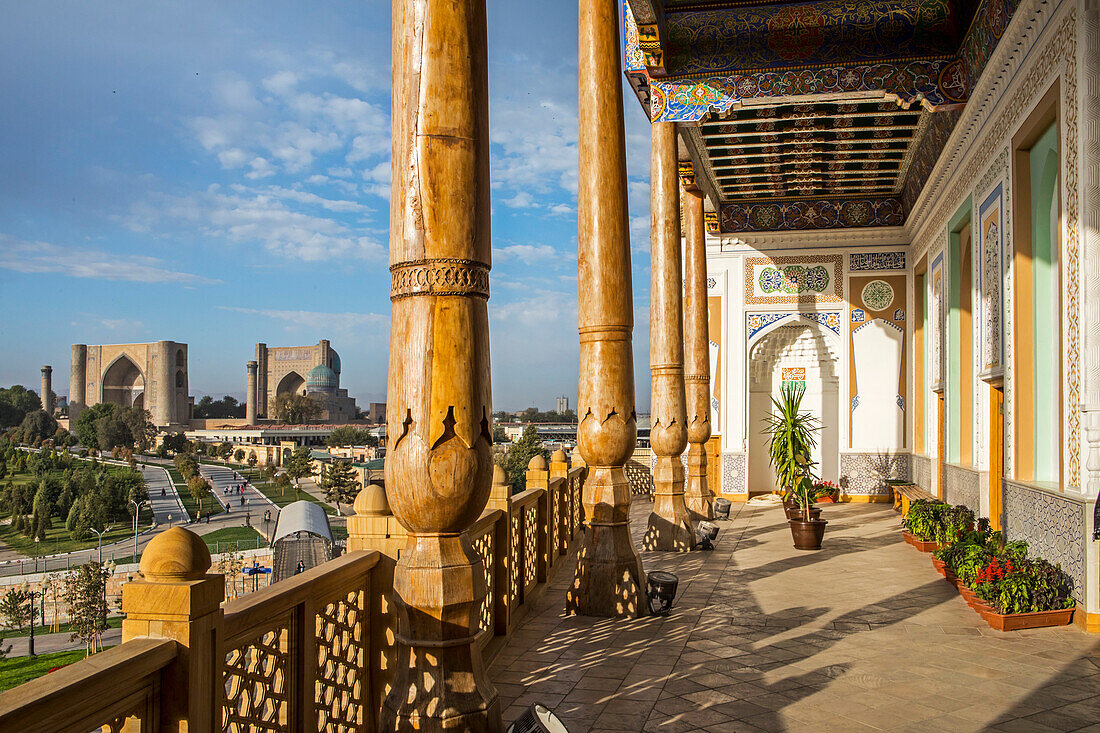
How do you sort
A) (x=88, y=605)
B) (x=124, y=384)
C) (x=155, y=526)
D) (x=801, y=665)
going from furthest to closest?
(x=124, y=384) → (x=155, y=526) → (x=88, y=605) → (x=801, y=665)

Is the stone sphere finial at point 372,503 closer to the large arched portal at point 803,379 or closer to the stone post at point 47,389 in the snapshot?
the large arched portal at point 803,379

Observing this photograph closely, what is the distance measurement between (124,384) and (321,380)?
22241mm

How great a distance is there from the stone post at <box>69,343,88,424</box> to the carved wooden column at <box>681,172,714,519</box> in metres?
85.7

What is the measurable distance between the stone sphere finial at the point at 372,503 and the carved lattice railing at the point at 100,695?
4.59ft

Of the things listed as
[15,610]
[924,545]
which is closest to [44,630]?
[15,610]

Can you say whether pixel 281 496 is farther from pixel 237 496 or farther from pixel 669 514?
pixel 669 514

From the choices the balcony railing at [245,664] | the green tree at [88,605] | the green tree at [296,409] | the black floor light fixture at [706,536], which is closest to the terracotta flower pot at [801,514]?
the black floor light fixture at [706,536]

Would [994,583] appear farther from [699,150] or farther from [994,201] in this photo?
[699,150]

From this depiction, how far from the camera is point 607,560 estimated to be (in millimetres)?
5891

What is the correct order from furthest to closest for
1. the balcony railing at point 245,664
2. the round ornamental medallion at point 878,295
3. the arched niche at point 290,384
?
1. the arched niche at point 290,384
2. the round ornamental medallion at point 878,295
3. the balcony railing at point 245,664

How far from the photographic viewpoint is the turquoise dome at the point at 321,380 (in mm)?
102312

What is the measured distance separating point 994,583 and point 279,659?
5.21m

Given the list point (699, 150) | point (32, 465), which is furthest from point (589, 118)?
point (32, 465)

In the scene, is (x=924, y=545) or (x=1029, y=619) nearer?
(x=1029, y=619)
